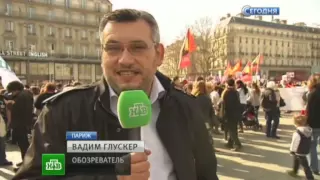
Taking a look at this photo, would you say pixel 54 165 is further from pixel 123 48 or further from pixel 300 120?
pixel 300 120

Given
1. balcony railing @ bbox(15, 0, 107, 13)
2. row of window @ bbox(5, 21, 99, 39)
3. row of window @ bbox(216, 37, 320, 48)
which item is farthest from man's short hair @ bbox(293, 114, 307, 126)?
row of window @ bbox(216, 37, 320, 48)

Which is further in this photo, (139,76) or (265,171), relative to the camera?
(265,171)

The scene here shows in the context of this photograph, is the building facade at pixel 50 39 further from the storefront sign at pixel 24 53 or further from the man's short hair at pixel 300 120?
the man's short hair at pixel 300 120

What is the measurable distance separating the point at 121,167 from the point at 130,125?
0.14m

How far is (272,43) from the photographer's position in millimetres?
92750

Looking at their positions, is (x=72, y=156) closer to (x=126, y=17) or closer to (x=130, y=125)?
(x=130, y=125)

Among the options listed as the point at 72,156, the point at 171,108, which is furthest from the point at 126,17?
the point at 72,156

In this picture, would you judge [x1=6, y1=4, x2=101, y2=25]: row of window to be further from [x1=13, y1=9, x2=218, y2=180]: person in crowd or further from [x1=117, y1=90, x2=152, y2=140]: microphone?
[x1=117, y1=90, x2=152, y2=140]: microphone

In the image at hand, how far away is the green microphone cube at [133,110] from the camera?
1.08 metres

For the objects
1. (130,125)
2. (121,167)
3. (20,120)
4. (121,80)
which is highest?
(121,80)

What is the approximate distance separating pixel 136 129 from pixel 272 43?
97.7 m

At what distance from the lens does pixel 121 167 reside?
3.51 feet

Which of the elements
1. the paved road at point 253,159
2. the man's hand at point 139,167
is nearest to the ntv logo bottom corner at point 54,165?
the man's hand at point 139,167

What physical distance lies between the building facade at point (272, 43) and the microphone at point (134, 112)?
76765 millimetres
